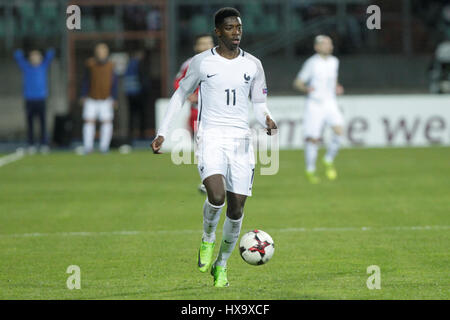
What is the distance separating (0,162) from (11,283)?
1339 centimetres

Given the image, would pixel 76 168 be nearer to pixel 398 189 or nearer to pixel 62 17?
pixel 398 189

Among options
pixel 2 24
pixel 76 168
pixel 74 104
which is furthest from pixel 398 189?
pixel 2 24

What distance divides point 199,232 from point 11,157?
485 inches

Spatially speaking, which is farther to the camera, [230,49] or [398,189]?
[398,189]

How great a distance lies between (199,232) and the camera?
10.8m

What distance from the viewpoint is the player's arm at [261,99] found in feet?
25.7

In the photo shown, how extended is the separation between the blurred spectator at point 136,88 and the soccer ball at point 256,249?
58.5 feet

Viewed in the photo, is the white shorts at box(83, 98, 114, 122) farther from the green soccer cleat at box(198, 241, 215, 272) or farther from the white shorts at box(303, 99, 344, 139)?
the green soccer cleat at box(198, 241, 215, 272)

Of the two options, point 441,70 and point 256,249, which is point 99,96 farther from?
point 256,249

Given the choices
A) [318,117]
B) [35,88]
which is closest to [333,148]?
[318,117]

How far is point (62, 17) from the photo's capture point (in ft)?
93.1

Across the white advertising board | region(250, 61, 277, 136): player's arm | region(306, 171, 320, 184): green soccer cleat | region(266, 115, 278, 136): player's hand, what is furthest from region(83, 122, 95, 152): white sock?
region(266, 115, 278, 136): player's hand
